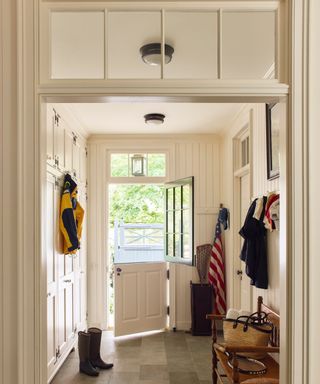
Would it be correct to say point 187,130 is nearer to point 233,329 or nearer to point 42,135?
point 233,329

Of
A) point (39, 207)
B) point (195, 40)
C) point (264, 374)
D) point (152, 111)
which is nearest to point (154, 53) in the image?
point (195, 40)

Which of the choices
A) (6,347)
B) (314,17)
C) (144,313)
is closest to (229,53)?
(314,17)

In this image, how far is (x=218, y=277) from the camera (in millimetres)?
5211

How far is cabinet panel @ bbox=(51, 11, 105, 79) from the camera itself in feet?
6.09

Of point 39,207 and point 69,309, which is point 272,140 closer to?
point 39,207

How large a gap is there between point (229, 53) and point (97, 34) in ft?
2.13

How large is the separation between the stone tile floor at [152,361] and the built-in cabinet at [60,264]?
0.31m

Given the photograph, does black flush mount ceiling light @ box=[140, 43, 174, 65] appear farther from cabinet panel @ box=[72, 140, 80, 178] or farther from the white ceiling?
cabinet panel @ box=[72, 140, 80, 178]

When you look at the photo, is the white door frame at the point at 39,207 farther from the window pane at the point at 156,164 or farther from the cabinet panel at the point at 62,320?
the window pane at the point at 156,164

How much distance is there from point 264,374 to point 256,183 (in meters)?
1.61

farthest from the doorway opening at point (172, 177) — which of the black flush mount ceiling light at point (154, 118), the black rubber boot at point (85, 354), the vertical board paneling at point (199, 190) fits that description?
the black rubber boot at point (85, 354)

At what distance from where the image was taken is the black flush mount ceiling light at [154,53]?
6.37 feet

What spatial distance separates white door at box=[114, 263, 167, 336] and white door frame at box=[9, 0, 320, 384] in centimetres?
357

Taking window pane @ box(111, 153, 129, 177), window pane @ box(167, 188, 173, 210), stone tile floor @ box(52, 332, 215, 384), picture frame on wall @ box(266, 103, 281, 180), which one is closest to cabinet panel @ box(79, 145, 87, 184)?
window pane @ box(111, 153, 129, 177)
